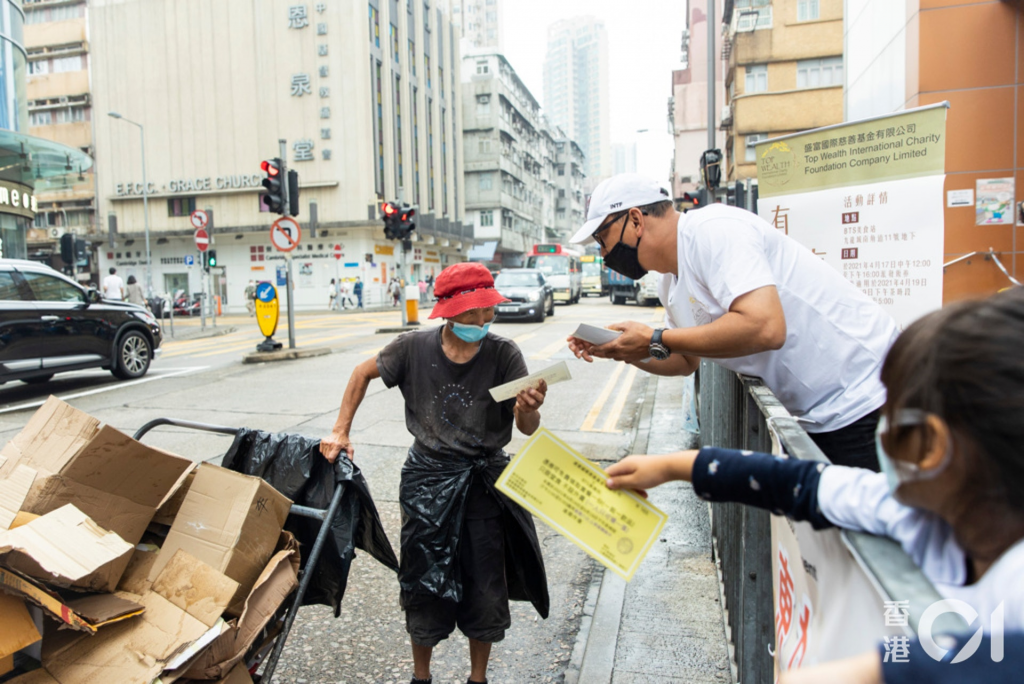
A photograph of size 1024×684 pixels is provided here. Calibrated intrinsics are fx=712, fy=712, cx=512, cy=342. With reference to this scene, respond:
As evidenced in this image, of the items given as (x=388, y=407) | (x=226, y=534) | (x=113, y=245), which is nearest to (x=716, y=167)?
(x=388, y=407)

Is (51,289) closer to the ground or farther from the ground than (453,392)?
farther from the ground

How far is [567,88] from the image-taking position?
187m

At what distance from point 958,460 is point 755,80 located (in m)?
33.1

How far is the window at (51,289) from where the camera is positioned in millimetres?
9141

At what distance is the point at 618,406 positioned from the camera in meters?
8.65

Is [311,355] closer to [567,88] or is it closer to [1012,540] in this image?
[1012,540]

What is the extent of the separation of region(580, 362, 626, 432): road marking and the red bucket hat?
477 centimetres

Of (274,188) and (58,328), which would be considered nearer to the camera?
(58,328)

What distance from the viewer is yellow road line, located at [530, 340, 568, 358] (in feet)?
42.8

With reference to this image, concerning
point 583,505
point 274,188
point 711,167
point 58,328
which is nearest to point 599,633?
point 583,505

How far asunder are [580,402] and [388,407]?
2.36m

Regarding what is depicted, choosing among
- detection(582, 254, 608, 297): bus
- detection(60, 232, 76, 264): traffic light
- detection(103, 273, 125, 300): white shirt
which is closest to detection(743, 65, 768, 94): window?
detection(582, 254, 608, 297): bus

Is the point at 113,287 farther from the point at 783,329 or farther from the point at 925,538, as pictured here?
the point at 925,538

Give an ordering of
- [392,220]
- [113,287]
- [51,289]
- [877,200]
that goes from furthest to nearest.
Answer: [113,287]
[392,220]
[51,289]
[877,200]
